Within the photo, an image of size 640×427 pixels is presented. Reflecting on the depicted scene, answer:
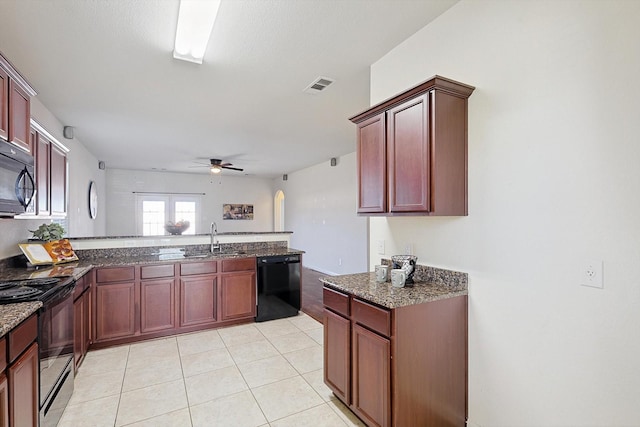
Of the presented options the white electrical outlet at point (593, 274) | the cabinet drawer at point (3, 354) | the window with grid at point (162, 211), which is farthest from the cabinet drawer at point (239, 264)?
the window with grid at point (162, 211)

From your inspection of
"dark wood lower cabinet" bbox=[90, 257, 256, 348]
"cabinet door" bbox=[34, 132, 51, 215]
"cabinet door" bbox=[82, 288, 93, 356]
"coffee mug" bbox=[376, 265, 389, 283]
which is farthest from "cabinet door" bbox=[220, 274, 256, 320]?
"coffee mug" bbox=[376, 265, 389, 283]

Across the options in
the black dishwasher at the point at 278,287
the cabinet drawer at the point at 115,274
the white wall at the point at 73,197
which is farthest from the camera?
the black dishwasher at the point at 278,287

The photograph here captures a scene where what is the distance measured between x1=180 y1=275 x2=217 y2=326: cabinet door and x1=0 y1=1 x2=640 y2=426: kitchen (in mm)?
2620

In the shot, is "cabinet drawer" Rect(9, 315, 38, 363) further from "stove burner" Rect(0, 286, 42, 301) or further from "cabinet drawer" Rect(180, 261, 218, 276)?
"cabinet drawer" Rect(180, 261, 218, 276)

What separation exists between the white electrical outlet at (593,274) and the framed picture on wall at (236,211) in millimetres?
9378

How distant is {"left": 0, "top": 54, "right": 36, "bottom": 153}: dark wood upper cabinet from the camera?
1952 mm

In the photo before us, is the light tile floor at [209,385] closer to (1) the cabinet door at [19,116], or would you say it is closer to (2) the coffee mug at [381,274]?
(2) the coffee mug at [381,274]

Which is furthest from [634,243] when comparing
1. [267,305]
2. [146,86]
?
[146,86]

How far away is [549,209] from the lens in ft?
5.23

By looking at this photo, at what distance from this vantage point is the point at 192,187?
9.38 m

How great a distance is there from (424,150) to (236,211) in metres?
8.74

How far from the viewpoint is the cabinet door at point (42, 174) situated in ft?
8.95

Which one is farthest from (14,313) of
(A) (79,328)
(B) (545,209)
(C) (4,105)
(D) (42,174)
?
(B) (545,209)

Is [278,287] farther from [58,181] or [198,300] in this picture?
[58,181]
